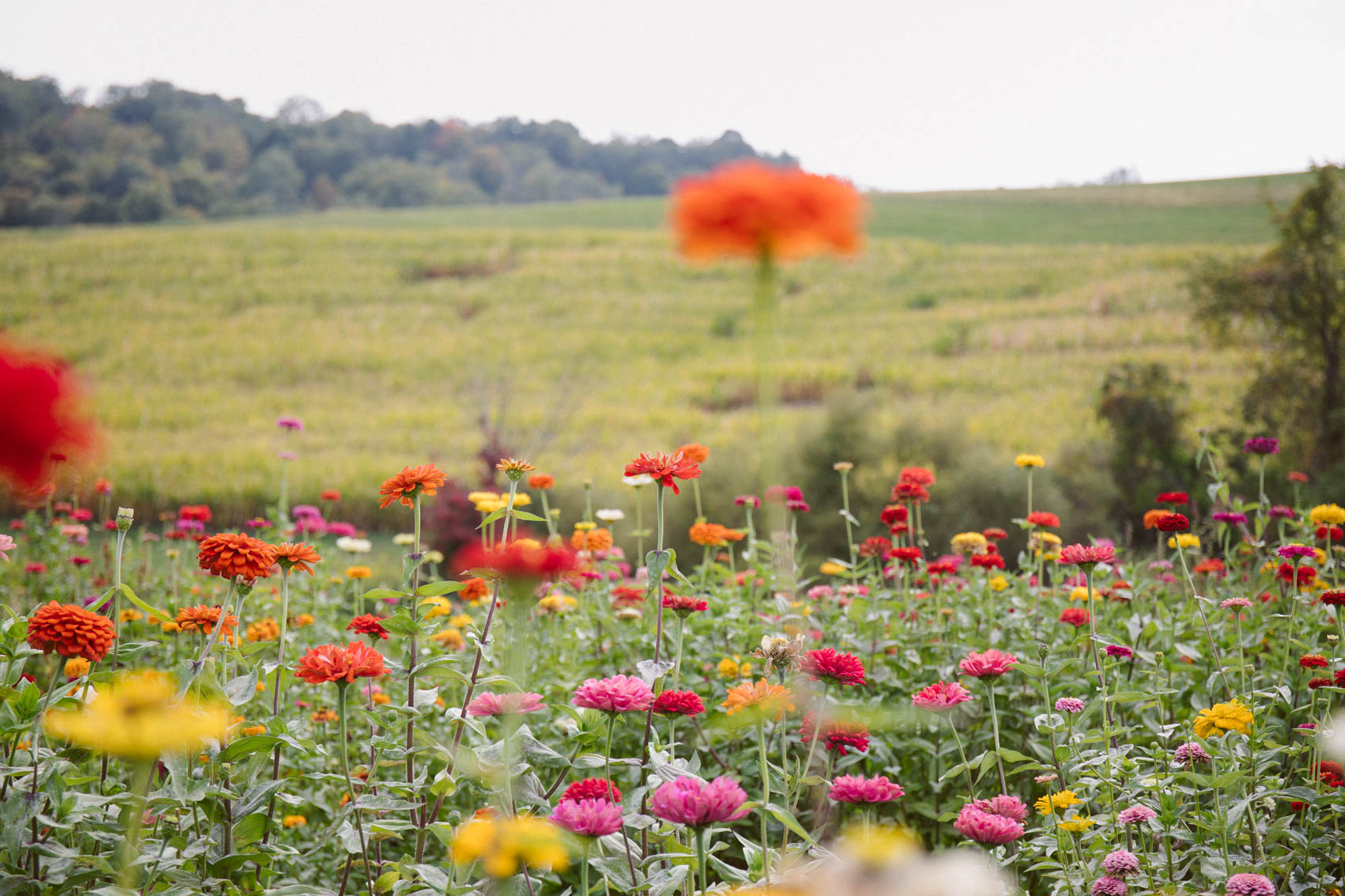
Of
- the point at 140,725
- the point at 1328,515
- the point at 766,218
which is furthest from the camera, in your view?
the point at 1328,515

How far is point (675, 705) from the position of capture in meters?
1.29

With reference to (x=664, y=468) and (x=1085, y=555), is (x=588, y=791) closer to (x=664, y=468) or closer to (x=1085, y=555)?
(x=664, y=468)

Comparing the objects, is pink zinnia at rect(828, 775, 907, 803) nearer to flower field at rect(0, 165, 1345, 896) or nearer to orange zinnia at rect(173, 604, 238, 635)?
flower field at rect(0, 165, 1345, 896)

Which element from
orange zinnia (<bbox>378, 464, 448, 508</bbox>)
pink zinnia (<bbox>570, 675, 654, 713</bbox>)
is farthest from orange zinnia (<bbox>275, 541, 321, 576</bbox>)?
pink zinnia (<bbox>570, 675, 654, 713</bbox>)

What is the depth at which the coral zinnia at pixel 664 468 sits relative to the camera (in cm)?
124

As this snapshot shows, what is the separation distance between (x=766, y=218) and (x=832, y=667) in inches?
33.9

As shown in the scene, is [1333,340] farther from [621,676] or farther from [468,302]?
[468,302]

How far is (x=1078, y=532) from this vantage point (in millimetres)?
6066

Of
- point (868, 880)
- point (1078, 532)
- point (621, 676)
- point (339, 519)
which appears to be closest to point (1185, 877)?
point (621, 676)


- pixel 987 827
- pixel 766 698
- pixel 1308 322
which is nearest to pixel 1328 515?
pixel 987 827

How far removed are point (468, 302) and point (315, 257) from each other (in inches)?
248

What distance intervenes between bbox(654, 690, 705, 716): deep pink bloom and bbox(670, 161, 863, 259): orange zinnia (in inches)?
33.6

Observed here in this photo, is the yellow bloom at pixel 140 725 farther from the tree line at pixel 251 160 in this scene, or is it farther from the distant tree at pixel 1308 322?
the tree line at pixel 251 160

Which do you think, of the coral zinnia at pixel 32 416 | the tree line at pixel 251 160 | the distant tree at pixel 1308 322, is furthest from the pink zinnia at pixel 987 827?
the tree line at pixel 251 160
